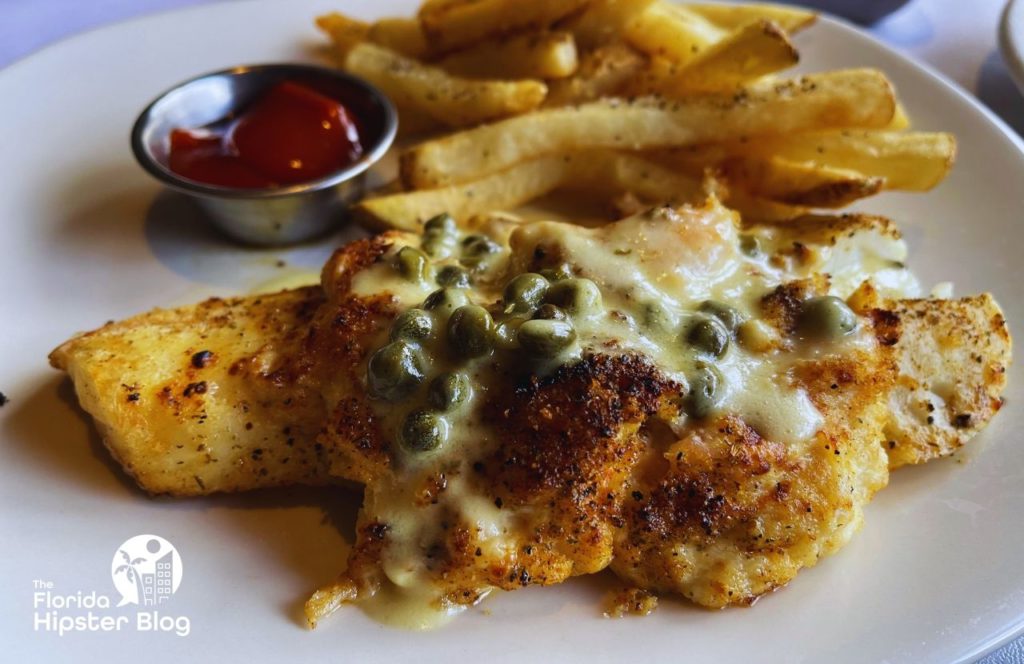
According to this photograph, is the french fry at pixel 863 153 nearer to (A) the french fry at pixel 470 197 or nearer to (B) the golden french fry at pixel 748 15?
(A) the french fry at pixel 470 197

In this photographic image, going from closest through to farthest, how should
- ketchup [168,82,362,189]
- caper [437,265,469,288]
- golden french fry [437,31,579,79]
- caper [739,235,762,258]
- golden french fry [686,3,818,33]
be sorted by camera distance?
caper [437,265,469,288]
caper [739,235,762,258]
ketchup [168,82,362,189]
golden french fry [437,31,579,79]
golden french fry [686,3,818,33]

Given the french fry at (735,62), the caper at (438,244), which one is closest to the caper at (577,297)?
the caper at (438,244)

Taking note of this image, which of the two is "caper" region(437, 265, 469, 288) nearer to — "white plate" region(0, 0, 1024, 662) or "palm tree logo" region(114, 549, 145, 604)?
"white plate" region(0, 0, 1024, 662)

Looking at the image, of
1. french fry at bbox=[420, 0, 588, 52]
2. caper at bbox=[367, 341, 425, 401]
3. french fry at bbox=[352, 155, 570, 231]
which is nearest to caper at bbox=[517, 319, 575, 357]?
caper at bbox=[367, 341, 425, 401]

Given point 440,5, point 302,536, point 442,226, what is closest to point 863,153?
point 442,226

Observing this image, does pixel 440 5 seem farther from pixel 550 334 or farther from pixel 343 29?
pixel 550 334

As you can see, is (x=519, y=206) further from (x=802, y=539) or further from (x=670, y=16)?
(x=802, y=539)

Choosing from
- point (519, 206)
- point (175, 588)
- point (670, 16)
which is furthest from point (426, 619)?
point (670, 16)
